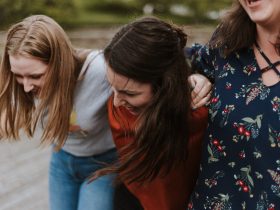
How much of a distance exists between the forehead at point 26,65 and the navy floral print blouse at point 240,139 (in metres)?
0.61

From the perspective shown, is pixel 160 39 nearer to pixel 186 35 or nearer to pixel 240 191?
pixel 186 35

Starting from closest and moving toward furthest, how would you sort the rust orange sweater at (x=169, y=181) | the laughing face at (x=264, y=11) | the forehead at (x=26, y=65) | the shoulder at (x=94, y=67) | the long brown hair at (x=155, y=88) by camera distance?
1. the laughing face at (x=264, y=11)
2. the long brown hair at (x=155, y=88)
3. the rust orange sweater at (x=169, y=181)
4. the forehead at (x=26, y=65)
5. the shoulder at (x=94, y=67)

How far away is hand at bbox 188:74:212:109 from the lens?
1663 mm

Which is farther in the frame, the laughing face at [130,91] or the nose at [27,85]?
the nose at [27,85]

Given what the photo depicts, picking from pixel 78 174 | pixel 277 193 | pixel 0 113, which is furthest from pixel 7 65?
pixel 277 193

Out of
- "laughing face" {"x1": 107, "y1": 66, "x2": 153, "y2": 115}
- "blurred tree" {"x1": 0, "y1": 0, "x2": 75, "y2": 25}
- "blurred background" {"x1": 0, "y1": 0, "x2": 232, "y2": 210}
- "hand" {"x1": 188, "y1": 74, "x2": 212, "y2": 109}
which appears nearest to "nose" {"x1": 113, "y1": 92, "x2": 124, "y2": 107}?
"laughing face" {"x1": 107, "y1": 66, "x2": 153, "y2": 115}

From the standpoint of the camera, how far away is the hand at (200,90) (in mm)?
1663

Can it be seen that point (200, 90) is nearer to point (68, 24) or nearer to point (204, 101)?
point (204, 101)

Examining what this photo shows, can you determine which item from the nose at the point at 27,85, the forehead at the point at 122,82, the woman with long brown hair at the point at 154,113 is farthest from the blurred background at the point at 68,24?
the forehead at the point at 122,82

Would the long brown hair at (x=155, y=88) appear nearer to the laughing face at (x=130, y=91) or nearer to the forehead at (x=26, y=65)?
the laughing face at (x=130, y=91)

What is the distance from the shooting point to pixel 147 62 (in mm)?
1569

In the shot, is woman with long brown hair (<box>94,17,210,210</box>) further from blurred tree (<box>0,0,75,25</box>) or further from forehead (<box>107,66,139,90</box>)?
blurred tree (<box>0,0,75,25</box>)

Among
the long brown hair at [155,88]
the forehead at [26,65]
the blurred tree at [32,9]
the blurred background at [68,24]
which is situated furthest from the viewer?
the blurred tree at [32,9]

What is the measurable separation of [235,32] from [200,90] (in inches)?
8.3
